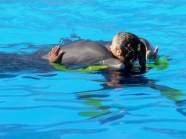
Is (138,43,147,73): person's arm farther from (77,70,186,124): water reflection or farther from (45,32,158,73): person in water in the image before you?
(77,70,186,124): water reflection

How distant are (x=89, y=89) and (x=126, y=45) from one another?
0.78 metres

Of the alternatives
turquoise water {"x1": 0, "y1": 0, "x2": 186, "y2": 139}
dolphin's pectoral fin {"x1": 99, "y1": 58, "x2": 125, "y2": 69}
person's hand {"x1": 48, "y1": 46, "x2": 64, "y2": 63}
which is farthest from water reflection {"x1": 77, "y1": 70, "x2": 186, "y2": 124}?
person's hand {"x1": 48, "y1": 46, "x2": 64, "y2": 63}

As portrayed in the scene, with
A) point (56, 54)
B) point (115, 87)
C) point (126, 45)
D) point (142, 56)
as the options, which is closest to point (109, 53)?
point (126, 45)

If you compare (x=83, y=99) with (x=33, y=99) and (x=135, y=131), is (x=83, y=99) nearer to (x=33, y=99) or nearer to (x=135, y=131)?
(x=33, y=99)

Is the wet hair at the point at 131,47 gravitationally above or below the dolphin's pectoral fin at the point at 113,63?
above

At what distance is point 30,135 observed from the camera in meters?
4.95

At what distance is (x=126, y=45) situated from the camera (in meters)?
6.88

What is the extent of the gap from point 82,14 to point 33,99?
17.0 feet

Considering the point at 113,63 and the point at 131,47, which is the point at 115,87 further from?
the point at 131,47

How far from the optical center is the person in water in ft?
22.5

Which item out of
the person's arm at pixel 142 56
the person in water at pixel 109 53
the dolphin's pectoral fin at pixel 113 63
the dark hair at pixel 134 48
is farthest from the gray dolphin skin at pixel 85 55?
the person's arm at pixel 142 56

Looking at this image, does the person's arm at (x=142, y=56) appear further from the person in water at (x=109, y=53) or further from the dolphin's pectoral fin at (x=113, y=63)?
the dolphin's pectoral fin at (x=113, y=63)

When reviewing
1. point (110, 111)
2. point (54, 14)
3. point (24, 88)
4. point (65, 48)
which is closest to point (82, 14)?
point (54, 14)

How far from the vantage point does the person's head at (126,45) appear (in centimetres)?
688
